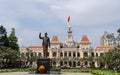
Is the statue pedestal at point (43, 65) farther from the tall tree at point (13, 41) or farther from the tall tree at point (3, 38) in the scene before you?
the tall tree at point (13, 41)

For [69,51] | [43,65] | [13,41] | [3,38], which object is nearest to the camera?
[43,65]

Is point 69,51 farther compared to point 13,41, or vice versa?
point 69,51

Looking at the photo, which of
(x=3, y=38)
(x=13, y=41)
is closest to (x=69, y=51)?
(x=13, y=41)

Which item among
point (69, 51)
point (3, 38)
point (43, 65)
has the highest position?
point (3, 38)

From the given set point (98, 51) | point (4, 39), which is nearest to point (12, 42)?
point (4, 39)

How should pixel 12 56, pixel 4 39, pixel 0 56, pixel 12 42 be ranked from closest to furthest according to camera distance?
pixel 0 56
pixel 12 56
pixel 4 39
pixel 12 42

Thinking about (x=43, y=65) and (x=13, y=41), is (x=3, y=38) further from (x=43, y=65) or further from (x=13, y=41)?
(x=43, y=65)

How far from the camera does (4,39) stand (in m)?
83.8

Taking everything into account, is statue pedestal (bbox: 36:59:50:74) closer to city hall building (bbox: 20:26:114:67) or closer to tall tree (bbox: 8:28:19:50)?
tall tree (bbox: 8:28:19:50)

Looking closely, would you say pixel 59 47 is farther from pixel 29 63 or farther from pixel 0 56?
pixel 0 56

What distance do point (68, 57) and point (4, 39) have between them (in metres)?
41.5

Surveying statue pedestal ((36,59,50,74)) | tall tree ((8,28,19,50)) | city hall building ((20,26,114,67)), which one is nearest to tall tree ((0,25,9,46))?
tall tree ((8,28,19,50))

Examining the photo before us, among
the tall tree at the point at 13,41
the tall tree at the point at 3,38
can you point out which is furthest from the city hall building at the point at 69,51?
the tall tree at the point at 3,38

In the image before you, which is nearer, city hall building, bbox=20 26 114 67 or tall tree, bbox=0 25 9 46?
tall tree, bbox=0 25 9 46
